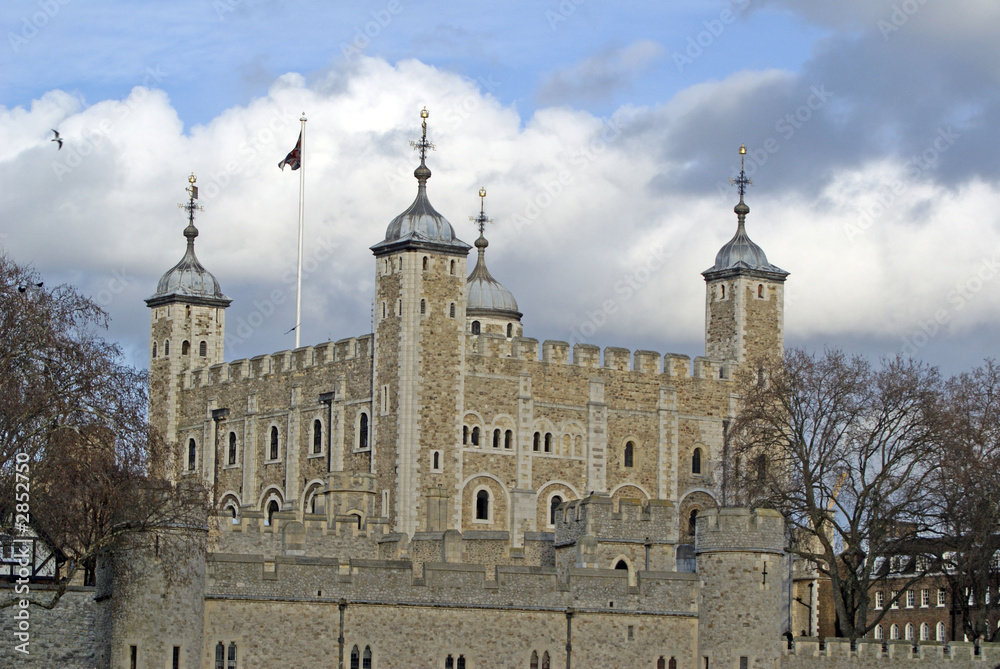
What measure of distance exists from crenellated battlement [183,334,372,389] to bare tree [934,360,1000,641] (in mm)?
21175

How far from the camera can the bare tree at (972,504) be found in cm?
5469

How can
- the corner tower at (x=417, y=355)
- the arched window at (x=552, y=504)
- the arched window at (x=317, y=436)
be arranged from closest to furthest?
the corner tower at (x=417, y=355) < the arched window at (x=552, y=504) < the arched window at (x=317, y=436)

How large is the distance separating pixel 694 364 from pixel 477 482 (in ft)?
35.3

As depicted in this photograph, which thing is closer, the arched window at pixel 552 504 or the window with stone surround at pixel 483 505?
the window with stone surround at pixel 483 505

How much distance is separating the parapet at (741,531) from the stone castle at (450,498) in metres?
0.05

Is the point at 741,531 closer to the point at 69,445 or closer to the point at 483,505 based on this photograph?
the point at 69,445

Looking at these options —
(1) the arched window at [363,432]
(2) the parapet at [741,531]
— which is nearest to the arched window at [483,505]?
(1) the arched window at [363,432]

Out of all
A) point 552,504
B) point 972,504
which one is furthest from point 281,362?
point 972,504

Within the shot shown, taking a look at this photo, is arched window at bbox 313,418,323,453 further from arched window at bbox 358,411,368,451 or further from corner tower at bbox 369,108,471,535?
corner tower at bbox 369,108,471,535

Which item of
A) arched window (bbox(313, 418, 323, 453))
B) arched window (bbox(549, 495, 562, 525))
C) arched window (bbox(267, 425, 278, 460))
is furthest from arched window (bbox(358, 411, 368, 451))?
arched window (bbox(549, 495, 562, 525))

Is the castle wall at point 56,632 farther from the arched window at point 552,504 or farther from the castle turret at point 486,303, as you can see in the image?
the castle turret at point 486,303

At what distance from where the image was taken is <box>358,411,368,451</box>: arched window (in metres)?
69.6

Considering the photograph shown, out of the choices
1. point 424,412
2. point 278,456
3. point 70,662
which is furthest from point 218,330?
point 70,662

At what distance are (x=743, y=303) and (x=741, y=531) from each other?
3122cm
